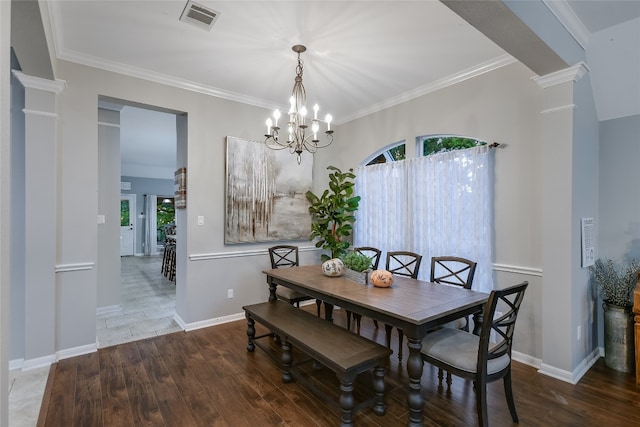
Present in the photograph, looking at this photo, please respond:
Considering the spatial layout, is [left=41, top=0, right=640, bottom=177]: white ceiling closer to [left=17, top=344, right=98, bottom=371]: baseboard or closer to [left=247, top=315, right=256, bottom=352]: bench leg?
[left=247, top=315, right=256, bottom=352]: bench leg

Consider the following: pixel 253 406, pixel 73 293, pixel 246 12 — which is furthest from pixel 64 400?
pixel 246 12

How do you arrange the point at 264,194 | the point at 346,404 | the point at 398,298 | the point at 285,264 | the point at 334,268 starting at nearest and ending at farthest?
the point at 346,404 < the point at 398,298 < the point at 334,268 < the point at 285,264 < the point at 264,194

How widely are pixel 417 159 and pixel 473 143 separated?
2.06ft

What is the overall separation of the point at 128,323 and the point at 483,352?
401 centimetres

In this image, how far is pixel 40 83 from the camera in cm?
273

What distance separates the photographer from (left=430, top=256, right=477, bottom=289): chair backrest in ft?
9.01

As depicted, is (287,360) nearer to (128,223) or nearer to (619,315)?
(619,315)

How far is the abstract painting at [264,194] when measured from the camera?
3973mm

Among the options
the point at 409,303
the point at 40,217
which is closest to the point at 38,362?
the point at 40,217

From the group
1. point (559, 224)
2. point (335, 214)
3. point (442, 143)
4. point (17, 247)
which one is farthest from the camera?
point (335, 214)

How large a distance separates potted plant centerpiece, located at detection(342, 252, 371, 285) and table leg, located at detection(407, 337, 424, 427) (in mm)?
850

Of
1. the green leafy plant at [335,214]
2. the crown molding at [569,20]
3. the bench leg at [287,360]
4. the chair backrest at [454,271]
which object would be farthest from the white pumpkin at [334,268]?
the crown molding at [569,20]

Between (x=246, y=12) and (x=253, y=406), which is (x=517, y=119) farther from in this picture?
(x=253, y=406)

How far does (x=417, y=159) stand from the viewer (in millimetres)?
3752
